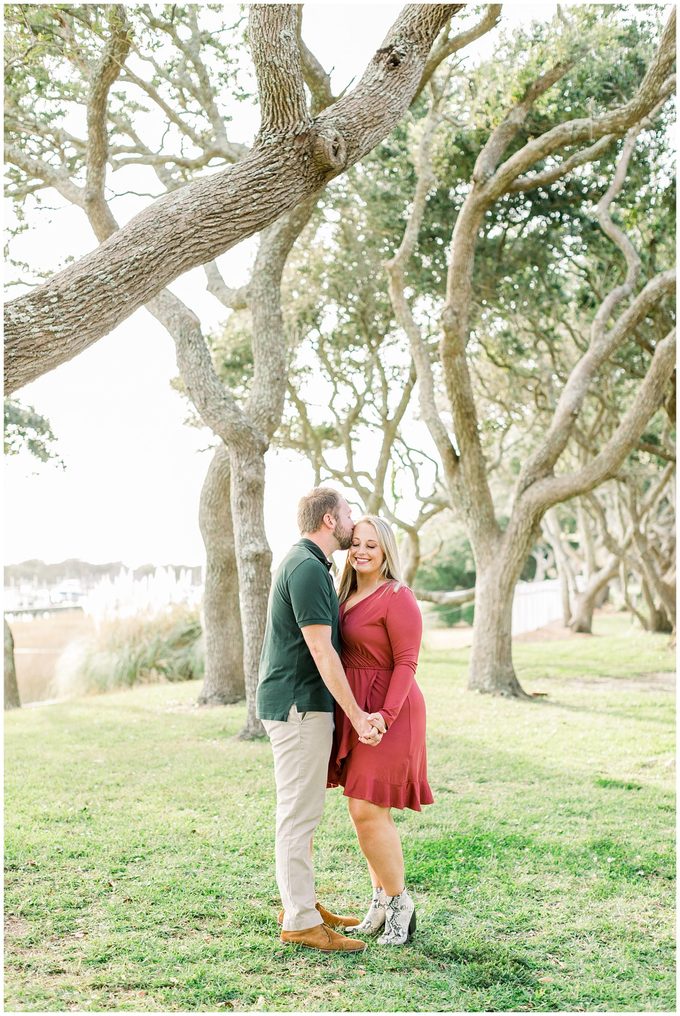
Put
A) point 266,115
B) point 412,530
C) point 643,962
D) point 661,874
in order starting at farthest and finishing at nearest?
point 412,530
point 661,874
point 266,115
point 643,962

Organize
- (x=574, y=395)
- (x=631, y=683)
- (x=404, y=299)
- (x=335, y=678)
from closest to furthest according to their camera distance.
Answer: (x=335, y=678)
(x=574, y=395)
(x=404, y=299)
(x=631, y=683)

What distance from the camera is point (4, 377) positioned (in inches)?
152

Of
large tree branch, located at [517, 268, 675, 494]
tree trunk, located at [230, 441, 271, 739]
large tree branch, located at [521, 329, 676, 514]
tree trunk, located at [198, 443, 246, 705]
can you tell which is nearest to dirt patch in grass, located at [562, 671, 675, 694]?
large tree branch, located at [521, 329, 676, 514]

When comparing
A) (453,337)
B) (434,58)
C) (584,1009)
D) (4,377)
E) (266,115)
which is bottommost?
(584,1009)

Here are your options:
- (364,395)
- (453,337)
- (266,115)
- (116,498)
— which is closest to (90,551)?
A: (116,498)

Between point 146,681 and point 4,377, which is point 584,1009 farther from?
point 146,681

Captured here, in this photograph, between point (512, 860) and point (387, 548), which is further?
point (512, 860)

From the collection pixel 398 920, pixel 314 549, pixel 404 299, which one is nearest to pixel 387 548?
pixel 314 549

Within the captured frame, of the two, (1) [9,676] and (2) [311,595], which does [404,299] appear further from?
(2) [311,595]

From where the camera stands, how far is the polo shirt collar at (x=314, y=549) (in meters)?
4.33

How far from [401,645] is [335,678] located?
15.2 inches

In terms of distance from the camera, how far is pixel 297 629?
4.30 metres

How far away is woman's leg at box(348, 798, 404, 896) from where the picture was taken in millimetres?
4219

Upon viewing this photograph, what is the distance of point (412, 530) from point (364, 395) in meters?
2.79
